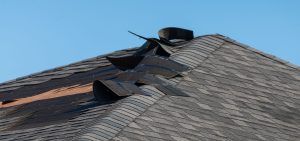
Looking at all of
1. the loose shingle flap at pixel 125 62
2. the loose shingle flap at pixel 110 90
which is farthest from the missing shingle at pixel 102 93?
the loose shingle flap at pixel 125 62

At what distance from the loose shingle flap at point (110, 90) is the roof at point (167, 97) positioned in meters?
0.03

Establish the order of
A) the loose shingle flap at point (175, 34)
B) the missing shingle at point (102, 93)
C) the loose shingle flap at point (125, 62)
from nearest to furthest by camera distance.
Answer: the missing shingle at point (102, 93)
the loose shingle flap at point (125, 62)
the loose shingle flap at point (175, 34)

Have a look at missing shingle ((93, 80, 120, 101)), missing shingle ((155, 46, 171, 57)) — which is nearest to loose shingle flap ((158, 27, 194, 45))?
missing shingle ((155, 46, 171, 57))

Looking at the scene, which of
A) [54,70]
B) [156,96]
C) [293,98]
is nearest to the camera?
[156,96]

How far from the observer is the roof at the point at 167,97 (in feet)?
134

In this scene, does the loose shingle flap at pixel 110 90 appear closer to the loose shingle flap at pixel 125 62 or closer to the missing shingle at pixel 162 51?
the loose shingle flap at pixel 125 62

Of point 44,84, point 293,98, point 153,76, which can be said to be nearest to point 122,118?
point 153,76

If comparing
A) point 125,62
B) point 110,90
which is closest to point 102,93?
point 110,90

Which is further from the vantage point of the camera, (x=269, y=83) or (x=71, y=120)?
(x=269, y=83)

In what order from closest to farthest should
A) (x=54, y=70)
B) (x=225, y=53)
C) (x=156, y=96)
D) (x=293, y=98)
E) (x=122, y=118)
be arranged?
(x=122, y=118) → (x=156, y=96) → (x=293, y=98) → (x=225, y=53) → (x=54, y=70)

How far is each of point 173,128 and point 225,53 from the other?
1083 centimetres

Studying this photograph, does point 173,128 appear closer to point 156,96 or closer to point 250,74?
point 156,96

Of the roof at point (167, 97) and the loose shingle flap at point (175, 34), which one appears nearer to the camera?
the roof at point (167, 97)

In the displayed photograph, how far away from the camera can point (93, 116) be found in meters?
41.1
